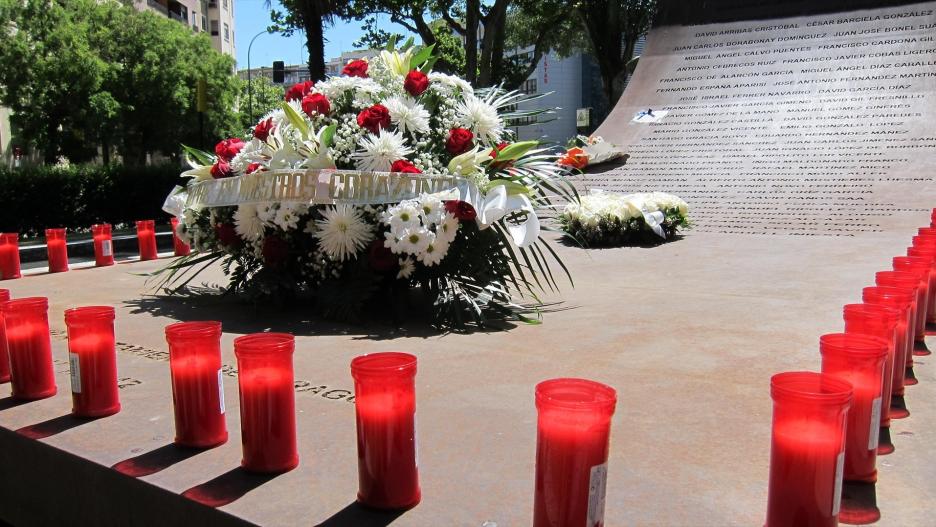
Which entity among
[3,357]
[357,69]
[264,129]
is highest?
[357,69]

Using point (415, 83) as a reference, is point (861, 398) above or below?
below

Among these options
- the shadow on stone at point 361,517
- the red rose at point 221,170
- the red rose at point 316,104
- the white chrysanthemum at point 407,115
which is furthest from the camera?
the red rose at point 221,170

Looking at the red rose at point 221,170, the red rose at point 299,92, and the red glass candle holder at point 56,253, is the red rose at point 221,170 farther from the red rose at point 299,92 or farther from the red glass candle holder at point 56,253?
the red glass candle holder at point 56,253

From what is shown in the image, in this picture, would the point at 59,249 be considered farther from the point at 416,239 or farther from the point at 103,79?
the point at 103,79

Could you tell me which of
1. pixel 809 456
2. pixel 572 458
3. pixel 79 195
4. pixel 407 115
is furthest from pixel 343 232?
pixel 79 195

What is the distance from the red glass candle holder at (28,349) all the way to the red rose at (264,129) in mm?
2355

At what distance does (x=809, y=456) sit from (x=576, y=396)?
25.7 inches

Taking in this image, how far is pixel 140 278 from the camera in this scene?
8.18 metres

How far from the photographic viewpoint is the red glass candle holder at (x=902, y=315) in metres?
3.45

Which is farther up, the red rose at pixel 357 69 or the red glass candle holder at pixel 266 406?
the red rose at pixel 357 69

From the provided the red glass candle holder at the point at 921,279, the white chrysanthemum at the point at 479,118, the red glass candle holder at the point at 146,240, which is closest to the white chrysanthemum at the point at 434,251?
the white chrysanthemum at the point at 479,118

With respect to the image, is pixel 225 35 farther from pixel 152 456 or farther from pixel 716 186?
pixel 152 456

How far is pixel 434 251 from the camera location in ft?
17.0

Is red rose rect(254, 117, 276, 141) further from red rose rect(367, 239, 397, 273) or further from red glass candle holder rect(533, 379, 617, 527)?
red glass candle holder rect(533, 379, 617, 527)
